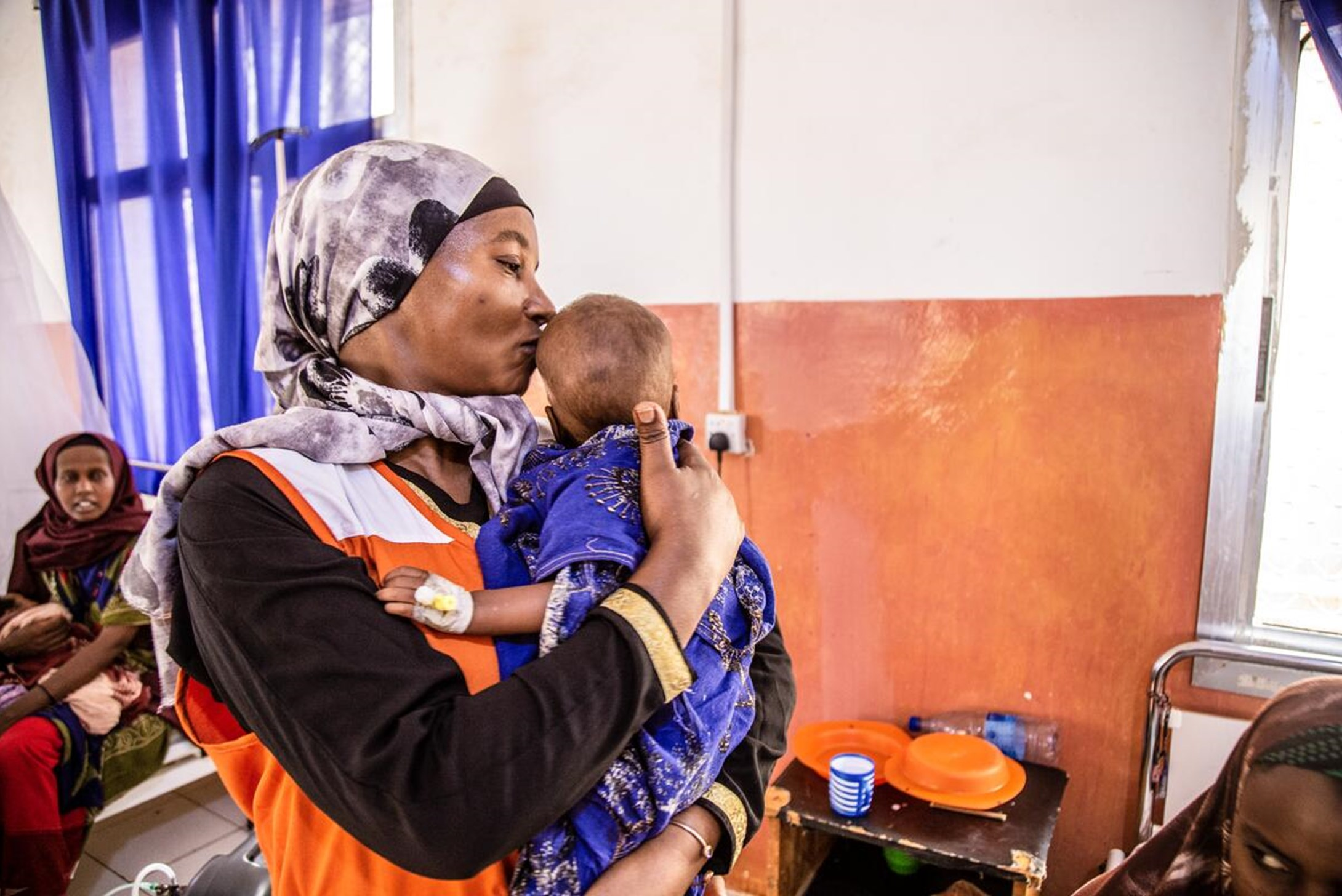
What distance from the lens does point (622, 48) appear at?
2.64m

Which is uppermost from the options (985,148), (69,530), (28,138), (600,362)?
(28,138)

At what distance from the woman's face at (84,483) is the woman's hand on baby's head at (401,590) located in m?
2.82

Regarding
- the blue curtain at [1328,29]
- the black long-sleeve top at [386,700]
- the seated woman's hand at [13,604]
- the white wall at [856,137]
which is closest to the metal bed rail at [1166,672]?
the white wall at [856,137]

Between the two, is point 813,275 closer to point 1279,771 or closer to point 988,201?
point 988,201

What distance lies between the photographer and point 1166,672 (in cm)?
192

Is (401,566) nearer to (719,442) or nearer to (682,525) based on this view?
(682,525)

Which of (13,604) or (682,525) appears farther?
(13,604)

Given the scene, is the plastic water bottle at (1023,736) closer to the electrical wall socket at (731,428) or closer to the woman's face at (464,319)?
the electrical wall socket at (731,428)

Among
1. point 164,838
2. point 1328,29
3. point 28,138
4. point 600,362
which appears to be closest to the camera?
point 600,362

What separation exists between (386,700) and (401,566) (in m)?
0.17

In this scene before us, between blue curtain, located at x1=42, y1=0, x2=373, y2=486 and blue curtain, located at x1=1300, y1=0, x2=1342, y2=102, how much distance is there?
8.90 feet

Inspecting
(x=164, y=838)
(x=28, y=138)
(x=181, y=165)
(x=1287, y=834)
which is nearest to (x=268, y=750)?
(x=1287, y=834)

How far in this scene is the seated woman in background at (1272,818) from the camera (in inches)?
36.6

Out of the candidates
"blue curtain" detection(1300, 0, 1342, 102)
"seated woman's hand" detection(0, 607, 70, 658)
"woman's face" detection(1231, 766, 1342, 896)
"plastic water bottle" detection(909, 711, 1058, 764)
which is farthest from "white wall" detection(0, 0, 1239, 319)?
"seated woman's hand" detection(0, 607, 70, 658)
